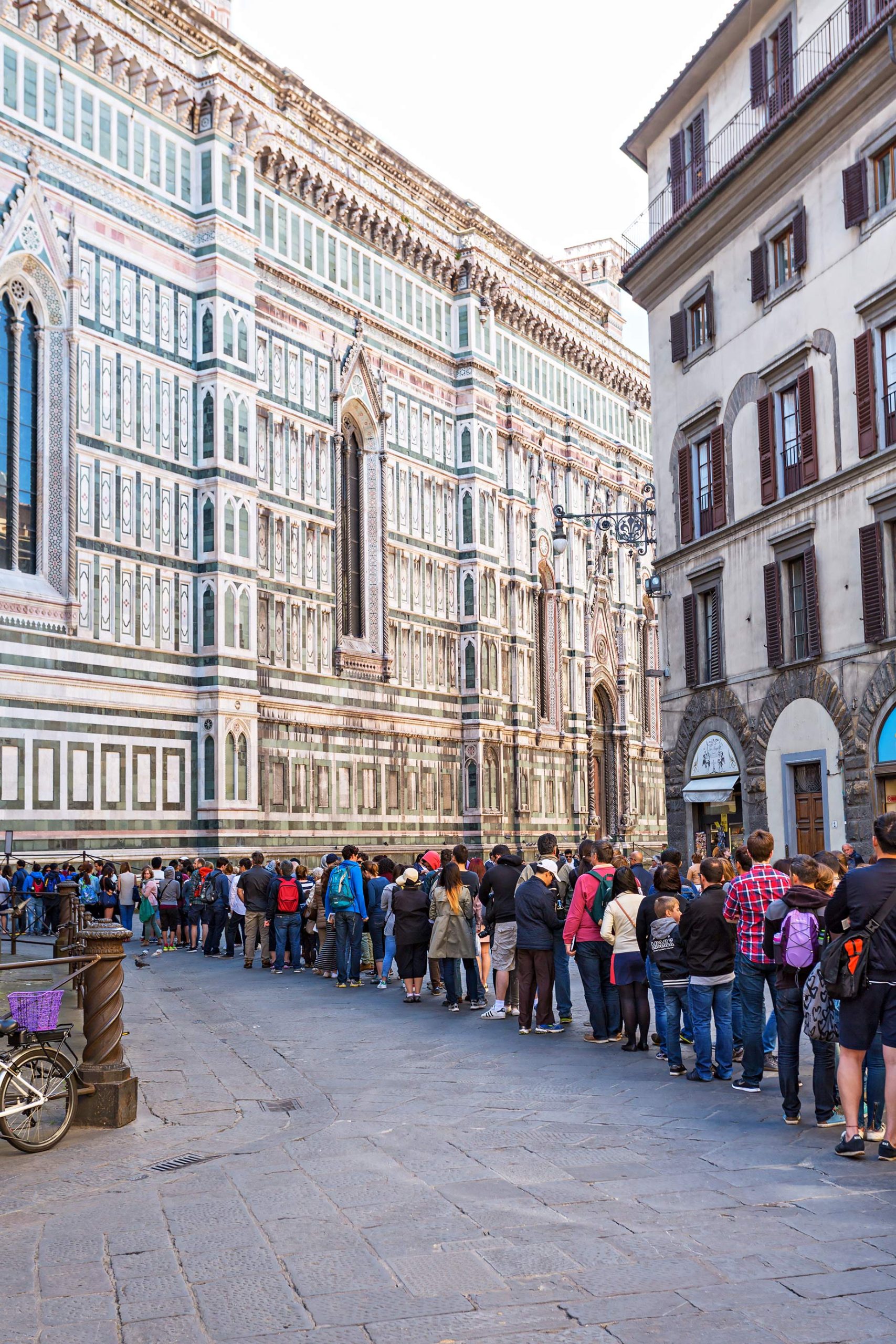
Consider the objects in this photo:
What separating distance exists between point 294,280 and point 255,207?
232cm

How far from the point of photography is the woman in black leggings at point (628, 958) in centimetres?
1192

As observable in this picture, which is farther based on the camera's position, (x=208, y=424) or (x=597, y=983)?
(x=208, y=424)

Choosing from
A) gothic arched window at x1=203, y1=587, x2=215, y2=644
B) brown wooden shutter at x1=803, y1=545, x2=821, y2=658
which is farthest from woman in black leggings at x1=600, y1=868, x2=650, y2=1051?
gothic arched window at x1=203, y1=587, x2=215, y2=644

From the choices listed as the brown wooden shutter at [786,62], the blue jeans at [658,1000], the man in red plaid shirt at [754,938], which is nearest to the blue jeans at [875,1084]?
the man in red plaid shirt at [754,938]

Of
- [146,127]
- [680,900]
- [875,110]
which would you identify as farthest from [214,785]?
[680,900]

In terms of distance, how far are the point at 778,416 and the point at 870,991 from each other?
685 inches

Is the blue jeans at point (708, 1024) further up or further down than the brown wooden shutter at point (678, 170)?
further down

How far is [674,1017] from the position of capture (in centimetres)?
1076

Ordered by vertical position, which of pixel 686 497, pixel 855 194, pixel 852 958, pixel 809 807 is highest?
pixel 855 194

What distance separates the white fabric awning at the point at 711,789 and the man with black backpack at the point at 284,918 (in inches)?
332

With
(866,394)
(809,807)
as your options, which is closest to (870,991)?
(866,394)

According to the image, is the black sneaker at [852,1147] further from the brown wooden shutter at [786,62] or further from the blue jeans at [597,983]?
the brown wooden shutter at [786,62]

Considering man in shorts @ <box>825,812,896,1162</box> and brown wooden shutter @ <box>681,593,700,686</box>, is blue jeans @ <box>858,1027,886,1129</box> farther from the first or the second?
brown wooden shutter @ <box>681,593,700,686</box>

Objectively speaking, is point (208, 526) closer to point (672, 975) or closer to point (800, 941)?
point (672, 975)
